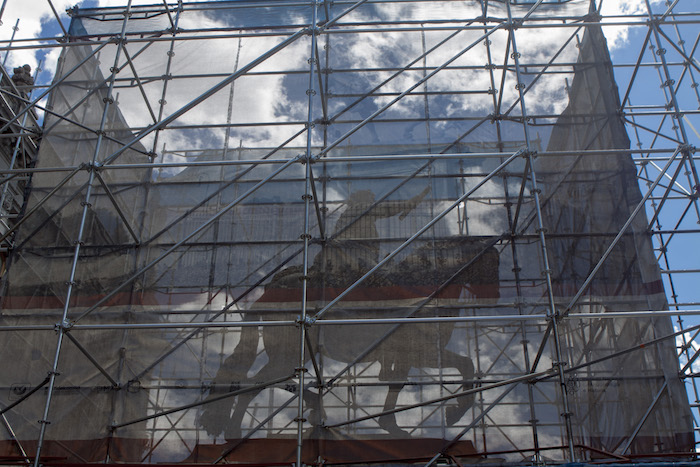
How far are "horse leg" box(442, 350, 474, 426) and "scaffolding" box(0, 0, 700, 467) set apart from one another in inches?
0.9

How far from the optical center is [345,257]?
752 cm

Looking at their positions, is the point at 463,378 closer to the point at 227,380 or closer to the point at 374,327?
the point at 374,327

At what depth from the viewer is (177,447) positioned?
651cm

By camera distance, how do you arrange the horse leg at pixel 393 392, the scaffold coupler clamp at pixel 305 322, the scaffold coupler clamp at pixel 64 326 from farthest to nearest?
the horse leg at pixel 393 392
the scaffold coupler clamp at pixel 64 326
the scaffold coupler clamp at pixel 305 322

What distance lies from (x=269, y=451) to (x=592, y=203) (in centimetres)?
432

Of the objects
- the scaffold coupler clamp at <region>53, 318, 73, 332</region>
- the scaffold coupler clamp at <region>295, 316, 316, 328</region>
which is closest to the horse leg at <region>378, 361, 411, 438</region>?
the scaffold coupler clamp at <region>295, 316, 316, 328</region>

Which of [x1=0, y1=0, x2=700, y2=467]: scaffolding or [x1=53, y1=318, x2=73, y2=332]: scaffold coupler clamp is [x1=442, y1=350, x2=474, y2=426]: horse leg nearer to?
[x1=0, y1=0, x2=700, y2=467]: scaffolding

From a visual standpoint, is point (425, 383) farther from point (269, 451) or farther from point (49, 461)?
point (49, 461)

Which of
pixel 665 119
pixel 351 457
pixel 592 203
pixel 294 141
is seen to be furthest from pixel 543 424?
pixel 665 119

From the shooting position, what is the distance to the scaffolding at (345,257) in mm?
6512

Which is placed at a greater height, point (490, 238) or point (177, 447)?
point (490, 238)

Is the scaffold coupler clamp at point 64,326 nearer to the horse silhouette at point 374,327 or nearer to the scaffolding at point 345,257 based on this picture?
the scaffolding at point 345,257

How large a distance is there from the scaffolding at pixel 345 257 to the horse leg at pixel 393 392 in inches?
1.1

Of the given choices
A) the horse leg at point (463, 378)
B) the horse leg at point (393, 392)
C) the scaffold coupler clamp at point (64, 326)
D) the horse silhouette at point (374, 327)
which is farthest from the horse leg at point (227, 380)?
the horse leg at point (463, 378)
